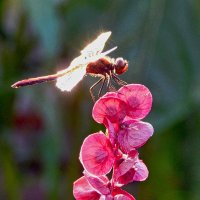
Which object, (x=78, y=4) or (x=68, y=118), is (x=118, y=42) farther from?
(x=68, y=118)

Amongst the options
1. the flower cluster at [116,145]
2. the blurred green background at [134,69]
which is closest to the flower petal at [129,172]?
the flower cluster at [116,145]

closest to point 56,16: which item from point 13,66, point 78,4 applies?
point 78,4

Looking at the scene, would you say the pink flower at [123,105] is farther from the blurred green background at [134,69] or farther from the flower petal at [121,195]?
the blurred green background at [134,69]

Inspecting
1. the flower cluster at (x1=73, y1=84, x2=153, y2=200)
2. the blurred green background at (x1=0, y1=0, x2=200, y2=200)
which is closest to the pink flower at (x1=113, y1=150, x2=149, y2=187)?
the flower cluster at (x1=73, y1=84, x2=153, y2=200)

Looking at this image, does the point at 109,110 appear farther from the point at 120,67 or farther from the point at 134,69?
the point at 134,69

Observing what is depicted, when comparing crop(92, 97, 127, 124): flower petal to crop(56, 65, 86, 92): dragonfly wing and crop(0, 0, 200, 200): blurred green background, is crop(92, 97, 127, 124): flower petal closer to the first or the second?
crop(56, 65, 86, 92): dragonfly wing

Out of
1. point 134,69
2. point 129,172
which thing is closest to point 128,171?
point 129,172

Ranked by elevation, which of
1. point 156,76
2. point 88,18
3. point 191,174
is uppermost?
point 88,18
